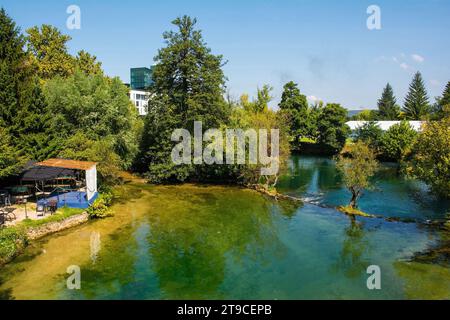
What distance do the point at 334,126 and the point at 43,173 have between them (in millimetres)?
57170

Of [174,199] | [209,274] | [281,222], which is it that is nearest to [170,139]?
[174,199]

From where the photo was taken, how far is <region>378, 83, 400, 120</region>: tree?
312 feet

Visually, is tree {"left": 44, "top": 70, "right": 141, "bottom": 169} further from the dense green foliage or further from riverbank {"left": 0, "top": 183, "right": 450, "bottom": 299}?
riverbank {"left": 0, "top": 183, "right": 450, "bottom": 299}

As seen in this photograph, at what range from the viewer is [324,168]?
54.1 metres

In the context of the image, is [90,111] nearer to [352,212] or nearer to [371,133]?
[352,212]

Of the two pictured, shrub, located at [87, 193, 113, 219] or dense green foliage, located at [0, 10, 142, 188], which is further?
dense green foliage, located at [0, 10, 142, 188]

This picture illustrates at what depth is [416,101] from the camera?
90125mm

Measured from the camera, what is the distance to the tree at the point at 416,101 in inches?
3494

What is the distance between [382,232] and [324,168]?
3148cm
